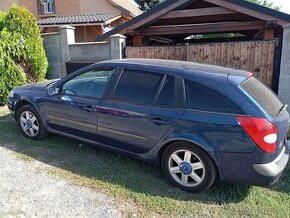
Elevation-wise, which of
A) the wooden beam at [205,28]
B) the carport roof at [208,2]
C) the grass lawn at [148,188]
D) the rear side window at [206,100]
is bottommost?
the grass lawn at [148,188]

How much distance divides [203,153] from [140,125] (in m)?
0.86

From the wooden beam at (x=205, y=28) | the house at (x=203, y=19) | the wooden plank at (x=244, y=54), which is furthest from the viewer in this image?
the wooden beam at (x=205, y=28)

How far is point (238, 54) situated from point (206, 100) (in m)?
3.77

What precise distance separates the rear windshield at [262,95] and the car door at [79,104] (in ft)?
6.01

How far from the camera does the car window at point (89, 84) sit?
408 cm

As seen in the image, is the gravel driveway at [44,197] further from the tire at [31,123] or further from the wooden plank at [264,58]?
the wooden plank at [264,58]

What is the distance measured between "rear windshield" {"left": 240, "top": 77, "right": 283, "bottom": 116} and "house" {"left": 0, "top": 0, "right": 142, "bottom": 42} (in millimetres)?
13529

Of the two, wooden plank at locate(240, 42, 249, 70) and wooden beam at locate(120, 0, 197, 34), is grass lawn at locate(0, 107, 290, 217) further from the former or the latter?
wooden beam at locate(120, 0, 197, 34)

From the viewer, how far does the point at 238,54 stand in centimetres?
656

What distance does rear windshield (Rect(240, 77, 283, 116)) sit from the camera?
3.20m

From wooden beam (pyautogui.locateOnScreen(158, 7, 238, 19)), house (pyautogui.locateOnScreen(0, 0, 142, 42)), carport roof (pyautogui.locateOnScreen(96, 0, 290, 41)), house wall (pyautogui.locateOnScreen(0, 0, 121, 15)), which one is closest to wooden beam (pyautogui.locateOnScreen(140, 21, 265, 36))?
carport roof (pyautogui.locateOnScreen(96, 0, 290, 41))

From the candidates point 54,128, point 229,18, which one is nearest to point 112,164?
point 54,128

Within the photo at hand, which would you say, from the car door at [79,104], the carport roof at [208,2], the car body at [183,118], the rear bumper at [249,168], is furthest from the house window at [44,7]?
the rear bumper at [249,168]

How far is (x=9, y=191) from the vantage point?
11.3 feet
